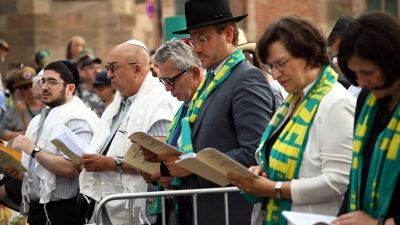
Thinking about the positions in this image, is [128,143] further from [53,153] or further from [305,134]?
[305,134]

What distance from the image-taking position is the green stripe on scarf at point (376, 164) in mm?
4477

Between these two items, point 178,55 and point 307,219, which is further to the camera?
point 178,55

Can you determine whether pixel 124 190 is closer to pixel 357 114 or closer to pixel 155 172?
pixel 155 172

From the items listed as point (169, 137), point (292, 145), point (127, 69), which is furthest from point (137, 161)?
point (292, 145)

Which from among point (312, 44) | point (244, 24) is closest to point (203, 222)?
point (312, 44)

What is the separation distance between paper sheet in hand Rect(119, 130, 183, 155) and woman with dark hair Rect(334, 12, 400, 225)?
167cm

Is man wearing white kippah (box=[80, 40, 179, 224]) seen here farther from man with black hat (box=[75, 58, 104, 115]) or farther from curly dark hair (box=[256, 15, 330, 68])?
man with black hat (box=[75, 58, 104, 115])

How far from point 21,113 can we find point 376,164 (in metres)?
8.42

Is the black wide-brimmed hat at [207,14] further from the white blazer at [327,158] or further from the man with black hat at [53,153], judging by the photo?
the man with black hat at [53,153]

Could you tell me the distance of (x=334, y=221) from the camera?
462 cm

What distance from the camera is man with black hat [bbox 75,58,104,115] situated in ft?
43.4

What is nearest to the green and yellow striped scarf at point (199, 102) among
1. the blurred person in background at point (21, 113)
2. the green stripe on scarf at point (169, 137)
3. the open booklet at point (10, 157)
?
the green stripe on scarf at point (169, 137)

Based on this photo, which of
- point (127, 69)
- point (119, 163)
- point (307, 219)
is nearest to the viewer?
point (307, 219)

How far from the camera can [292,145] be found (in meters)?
5.11
